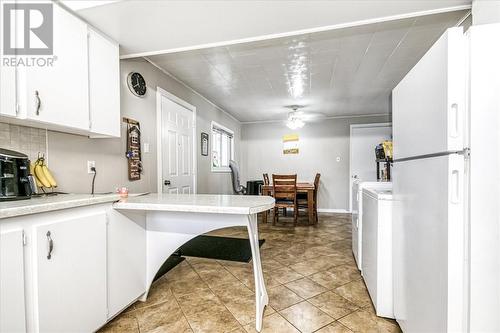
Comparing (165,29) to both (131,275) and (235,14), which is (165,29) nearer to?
(235,14)

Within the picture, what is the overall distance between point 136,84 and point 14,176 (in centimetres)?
151

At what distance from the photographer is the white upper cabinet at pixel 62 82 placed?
1.34 m

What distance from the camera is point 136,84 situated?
8.25ft

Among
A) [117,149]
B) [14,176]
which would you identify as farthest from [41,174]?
[117,149]

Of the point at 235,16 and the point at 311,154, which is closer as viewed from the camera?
the point at 235,16

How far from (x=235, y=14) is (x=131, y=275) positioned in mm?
2038

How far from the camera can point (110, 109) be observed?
1.90m

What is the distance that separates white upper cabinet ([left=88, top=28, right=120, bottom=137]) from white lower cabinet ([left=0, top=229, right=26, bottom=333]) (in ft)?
2.95

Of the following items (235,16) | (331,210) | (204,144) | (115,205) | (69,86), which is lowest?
(331,210)

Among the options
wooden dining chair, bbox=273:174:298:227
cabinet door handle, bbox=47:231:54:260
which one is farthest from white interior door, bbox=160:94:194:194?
cabinet door handle, bbox=47:231:54:260

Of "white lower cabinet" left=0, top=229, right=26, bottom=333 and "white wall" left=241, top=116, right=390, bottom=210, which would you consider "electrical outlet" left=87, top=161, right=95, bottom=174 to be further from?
"white wall" left=241, top=116, right=390, bottom=210

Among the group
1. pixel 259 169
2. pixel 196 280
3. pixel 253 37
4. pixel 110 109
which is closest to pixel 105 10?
pixel 110 109

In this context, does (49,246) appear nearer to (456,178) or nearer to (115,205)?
(115,205)

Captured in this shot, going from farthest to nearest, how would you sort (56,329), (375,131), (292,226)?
(375,131) < (292,226) < (56,329)
